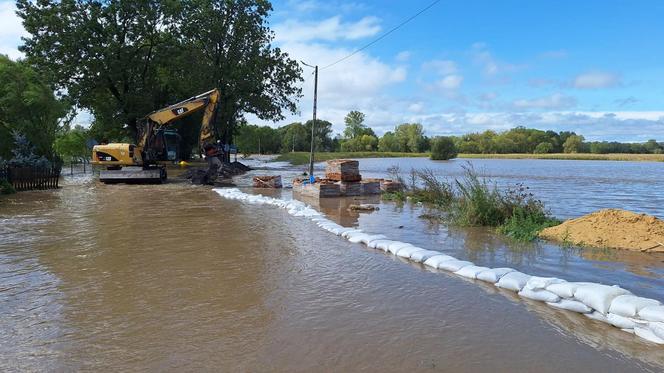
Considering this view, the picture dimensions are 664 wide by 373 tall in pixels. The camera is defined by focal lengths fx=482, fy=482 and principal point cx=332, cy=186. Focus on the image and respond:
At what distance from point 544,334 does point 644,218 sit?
245 inches

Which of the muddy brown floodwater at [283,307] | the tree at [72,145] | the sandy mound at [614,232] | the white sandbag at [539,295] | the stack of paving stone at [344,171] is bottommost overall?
the muddy brown floodwater at [283,307]

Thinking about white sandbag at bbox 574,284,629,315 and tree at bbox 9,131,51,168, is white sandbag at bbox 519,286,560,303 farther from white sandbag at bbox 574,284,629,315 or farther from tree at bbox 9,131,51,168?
tree at bbox 9,131,51,168

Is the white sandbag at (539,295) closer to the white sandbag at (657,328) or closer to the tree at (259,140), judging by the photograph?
the white sandbag at (657,328)

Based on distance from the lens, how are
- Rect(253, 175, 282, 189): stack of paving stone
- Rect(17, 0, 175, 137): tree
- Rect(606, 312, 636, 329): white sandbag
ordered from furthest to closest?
Rect(17, 0, 175, 137): tree
Rect(253, 175, 282, 189): stack of paving stone
Rect(606, 312, 636, 329): white sandbag

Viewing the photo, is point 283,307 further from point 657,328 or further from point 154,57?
point 154,57

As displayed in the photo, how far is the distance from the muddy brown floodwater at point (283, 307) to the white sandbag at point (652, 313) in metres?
0.24

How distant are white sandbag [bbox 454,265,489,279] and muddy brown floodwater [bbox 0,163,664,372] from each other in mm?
221

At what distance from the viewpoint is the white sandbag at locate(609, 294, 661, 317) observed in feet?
16.0

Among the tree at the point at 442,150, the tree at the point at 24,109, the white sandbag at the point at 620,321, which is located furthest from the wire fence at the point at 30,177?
the tree at the point at 442,150

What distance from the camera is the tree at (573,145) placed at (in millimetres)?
117312

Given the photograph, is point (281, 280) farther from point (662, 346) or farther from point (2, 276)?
point (662, 346)

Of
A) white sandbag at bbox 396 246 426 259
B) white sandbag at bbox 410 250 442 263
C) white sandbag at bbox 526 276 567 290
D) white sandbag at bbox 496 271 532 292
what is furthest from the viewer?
white sandbag at bbox 396 246 426 259

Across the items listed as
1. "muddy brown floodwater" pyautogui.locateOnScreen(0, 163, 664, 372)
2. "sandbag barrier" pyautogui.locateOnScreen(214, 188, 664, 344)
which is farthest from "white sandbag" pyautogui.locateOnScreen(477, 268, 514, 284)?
"muddy brown floodwater" pyautogui.locateOnScreen(0, 163, 664, 372)

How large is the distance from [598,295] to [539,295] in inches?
27.1
